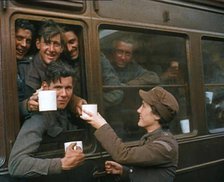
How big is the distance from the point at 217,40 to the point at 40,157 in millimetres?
2342

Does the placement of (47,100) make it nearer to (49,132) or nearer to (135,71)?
(49,132)

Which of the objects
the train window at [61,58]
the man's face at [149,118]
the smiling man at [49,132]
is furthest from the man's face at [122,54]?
the man's face at [149,118]

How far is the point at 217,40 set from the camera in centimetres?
392

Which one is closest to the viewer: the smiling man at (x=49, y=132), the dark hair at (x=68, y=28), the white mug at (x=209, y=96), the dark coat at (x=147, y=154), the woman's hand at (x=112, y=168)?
the smiling man at (x=49, y=132)

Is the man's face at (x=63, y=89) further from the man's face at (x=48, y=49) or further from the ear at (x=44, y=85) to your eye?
the man's face at (x=48, y=49)

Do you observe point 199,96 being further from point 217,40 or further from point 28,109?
point 28,109

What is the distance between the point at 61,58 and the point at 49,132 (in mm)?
510

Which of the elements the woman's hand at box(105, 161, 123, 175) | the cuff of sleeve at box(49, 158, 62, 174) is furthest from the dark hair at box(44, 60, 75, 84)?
the woman's hand at box(105, 161, 123, 175)

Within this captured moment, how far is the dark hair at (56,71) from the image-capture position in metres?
2.47

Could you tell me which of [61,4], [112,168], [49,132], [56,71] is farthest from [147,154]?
Result: [61,4]

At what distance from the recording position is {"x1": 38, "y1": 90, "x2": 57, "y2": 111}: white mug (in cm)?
223

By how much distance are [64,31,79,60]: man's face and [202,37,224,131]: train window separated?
5.06ft

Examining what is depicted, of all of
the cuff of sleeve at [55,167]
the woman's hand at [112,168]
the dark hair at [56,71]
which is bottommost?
the woman's hand at [112,168]

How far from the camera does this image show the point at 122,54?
9.92 feet
